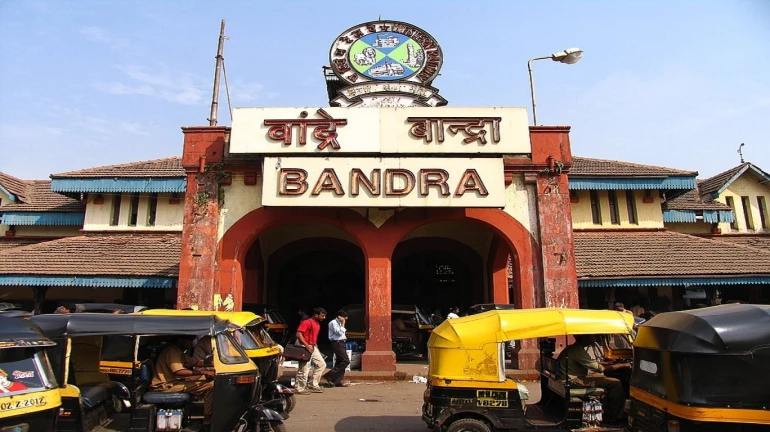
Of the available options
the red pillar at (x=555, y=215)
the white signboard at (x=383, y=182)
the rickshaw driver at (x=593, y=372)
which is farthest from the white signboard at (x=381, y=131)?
the rickshaw driver at (x=593, y=372)

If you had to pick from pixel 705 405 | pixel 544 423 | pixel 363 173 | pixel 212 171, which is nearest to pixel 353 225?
pixel 363 173

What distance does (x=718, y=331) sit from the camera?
Result: 16.5 feet

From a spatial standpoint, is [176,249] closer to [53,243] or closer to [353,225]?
[53,243]

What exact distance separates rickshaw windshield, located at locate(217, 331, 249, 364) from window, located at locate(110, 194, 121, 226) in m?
15.1

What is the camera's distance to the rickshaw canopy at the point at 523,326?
6500mm

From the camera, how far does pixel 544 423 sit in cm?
677

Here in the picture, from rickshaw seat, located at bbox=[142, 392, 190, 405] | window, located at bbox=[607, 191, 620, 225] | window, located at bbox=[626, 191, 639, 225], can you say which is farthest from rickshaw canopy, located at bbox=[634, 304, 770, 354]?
window, located at bbox=[626, 191, 639, 225]

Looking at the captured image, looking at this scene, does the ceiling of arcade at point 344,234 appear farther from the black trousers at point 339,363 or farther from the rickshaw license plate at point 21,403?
the rickshaw license plate at point 21,403

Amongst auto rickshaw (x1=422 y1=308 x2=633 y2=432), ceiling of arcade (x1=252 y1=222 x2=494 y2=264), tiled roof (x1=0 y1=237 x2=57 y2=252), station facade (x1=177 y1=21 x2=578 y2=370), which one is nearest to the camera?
auto rickshaw (x1=422 y1=308 x2=633 y2=432)

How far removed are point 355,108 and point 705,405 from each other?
416 inches

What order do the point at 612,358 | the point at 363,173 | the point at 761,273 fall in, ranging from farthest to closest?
the point at 761,273
the point at 363,173
the point at 612,358

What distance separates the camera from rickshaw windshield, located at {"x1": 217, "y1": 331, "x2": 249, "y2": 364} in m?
6.52

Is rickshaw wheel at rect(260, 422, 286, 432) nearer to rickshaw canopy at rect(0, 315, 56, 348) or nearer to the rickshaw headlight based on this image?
rickshaw canopy at rect(0, 315, 56, 348)

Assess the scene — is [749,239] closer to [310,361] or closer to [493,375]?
[310,361]
